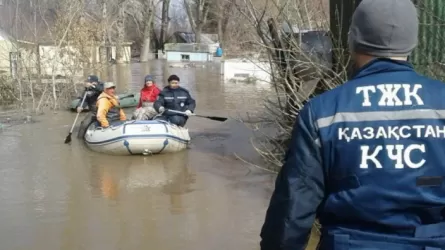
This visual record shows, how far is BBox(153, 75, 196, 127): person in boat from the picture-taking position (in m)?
11.9

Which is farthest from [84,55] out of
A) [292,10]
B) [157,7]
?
[157,7]

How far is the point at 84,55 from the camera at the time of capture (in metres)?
20.3

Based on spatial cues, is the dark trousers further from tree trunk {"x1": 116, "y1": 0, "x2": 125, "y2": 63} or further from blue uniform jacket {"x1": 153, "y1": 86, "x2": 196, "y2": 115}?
tree trunk {"x1": 116, "y1": 0, "x2": 125, "y2": 63}

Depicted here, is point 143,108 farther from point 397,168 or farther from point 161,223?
point 397,168

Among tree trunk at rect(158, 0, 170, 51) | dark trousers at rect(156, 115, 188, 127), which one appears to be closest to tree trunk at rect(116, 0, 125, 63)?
tree trunk at rect(158, 0, 170, 51)

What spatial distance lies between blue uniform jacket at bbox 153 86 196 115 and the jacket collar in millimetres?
9867

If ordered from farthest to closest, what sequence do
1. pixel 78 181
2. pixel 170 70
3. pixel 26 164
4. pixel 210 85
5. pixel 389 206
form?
1. pixel 170 70
2. pixel 210 85
3. pixel 26 164
4. pixel 78 181
5. pixel 389 206

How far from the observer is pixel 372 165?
6.45ft

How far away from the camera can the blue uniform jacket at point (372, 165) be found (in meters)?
1.95

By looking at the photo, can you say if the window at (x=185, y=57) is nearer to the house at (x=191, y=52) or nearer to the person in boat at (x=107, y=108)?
the house at (x=191, y=52)

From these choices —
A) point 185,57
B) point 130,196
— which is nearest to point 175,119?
point 130,196

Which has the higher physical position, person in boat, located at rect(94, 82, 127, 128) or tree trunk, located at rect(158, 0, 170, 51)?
tree trunk, located at rect(158, 0, 170, 51)

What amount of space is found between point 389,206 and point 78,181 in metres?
7.78

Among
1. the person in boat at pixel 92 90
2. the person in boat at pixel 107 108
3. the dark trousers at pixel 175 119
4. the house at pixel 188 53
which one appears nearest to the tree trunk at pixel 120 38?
the house at pixel 188 53
